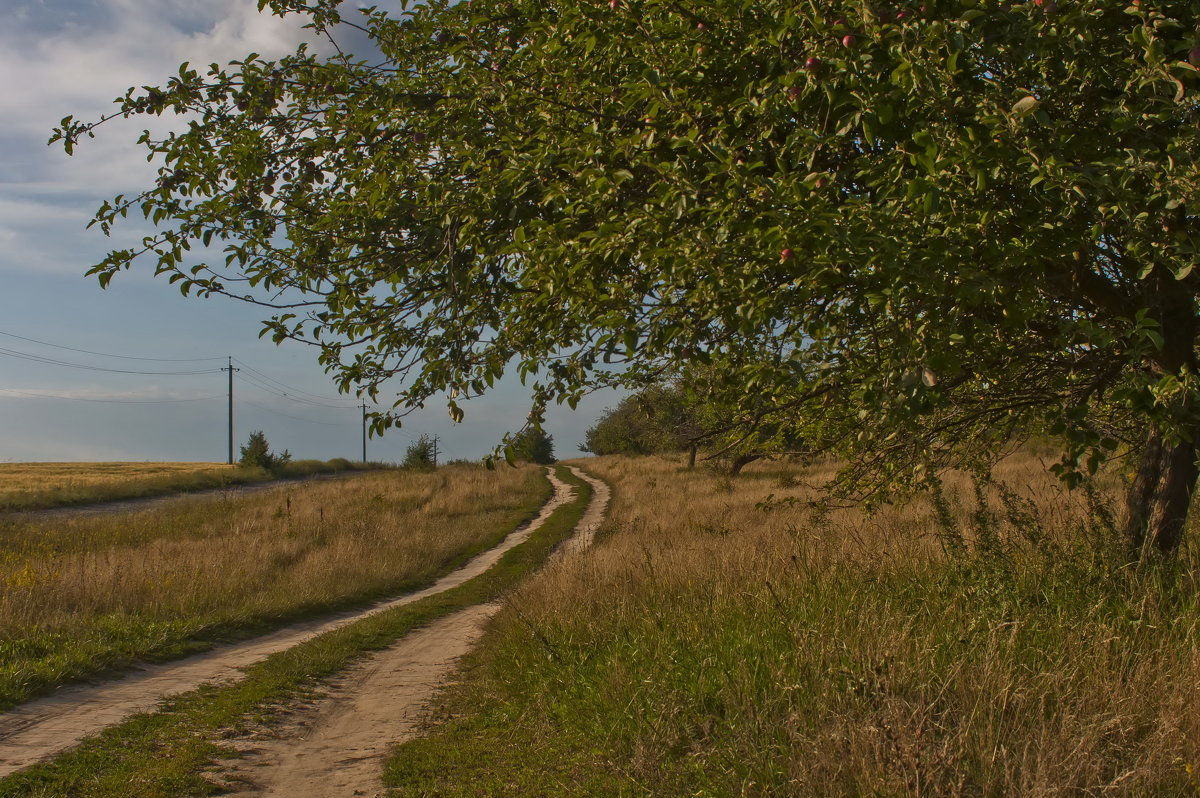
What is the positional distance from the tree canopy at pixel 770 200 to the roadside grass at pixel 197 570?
5.61 m

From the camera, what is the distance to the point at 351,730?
709cm

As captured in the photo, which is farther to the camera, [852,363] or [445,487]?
[445,487]

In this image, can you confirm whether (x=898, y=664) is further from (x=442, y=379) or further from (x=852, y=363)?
(x=442, y=379)

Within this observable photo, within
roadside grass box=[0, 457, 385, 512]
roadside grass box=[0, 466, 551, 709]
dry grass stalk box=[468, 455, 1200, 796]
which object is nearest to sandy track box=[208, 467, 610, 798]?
dry grass stalk box=[468, 455, 1200, 796]

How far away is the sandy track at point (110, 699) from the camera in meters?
6.36

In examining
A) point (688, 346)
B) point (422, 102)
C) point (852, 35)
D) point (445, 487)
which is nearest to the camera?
point (852, 35)

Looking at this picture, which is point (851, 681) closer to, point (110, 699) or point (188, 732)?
point (188, 732)

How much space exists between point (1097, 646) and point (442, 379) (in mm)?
4316

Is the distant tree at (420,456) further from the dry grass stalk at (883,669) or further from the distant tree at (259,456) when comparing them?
the dry grass stalk at (883,669)

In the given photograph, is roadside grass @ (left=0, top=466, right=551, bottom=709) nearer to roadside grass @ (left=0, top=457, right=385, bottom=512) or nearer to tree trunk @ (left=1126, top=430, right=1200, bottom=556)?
roadside grass @ (left=0, top=457, right=385, bottom=512)

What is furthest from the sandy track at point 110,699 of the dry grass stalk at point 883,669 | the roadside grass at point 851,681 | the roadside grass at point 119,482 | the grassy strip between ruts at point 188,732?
the roadside grass at point 119,482

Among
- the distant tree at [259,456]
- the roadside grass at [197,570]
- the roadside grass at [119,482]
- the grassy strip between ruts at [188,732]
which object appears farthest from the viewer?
the distant tree at [259,456]

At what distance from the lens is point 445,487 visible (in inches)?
1437

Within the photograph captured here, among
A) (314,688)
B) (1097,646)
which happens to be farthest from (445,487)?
(1097,646)
